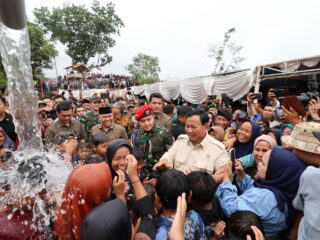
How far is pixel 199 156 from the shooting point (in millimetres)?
2600

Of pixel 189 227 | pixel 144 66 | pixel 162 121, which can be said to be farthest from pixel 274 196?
pixel 144 66

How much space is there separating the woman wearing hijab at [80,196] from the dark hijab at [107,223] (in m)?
0.09

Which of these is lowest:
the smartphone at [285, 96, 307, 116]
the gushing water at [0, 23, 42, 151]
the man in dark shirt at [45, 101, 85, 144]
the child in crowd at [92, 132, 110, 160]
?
the child in crowd at [92, 132, 110, 160]

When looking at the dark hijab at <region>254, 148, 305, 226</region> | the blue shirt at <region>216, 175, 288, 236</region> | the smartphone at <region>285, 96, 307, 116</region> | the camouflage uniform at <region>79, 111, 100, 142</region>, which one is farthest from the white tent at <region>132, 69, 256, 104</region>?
the blue shirt at <region>216, 175, 288, 236</region>

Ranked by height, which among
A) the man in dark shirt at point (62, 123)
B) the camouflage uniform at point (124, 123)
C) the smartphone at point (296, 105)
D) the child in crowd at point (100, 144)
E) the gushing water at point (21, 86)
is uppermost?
the gushing water at point (21, 86)

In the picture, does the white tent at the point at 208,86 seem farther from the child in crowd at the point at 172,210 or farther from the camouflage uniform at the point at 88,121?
the child in crowd at the point at 172,210

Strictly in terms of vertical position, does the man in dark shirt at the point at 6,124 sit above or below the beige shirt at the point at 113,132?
above

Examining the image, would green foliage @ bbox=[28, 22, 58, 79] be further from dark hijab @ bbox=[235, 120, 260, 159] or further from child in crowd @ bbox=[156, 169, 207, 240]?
child in crowd @ bbox=[156, 169, 207, 240]

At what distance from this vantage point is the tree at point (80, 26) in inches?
1224

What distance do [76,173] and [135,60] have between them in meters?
46.1

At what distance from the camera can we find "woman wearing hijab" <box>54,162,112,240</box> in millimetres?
1254

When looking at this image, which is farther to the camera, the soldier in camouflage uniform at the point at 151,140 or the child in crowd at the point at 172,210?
the soldier in camouflage uniform at the point at 151,140

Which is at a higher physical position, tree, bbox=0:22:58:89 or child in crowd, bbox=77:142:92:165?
tree, bbox=0:22:58:89

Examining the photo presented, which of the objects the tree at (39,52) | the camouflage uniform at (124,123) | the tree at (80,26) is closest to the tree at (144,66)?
the tree at (80,26)
